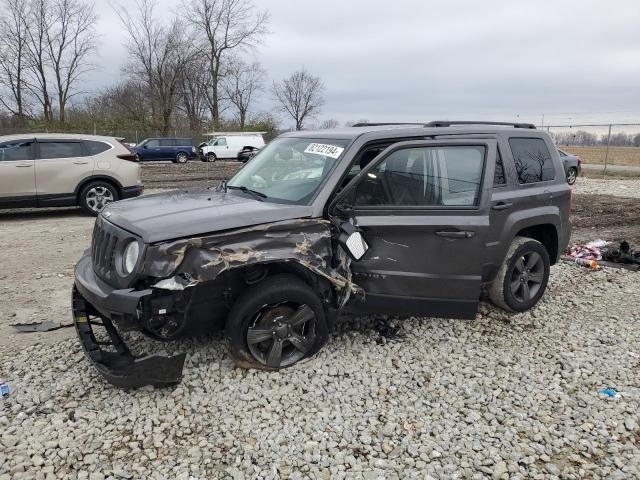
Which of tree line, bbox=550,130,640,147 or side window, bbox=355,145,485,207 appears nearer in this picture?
side window, bbox=355,145,485,207

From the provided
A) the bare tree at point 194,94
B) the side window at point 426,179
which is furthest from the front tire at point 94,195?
the bare tree at point 194,94

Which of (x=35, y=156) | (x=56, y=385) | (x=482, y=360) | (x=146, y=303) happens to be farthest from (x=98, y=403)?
(x=35, y=156)

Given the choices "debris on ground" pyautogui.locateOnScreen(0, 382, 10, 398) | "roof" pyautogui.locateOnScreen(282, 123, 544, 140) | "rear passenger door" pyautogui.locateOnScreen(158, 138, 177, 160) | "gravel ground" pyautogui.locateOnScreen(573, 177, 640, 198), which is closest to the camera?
"debris on ground" pyautogui.locateOnScreen(0, 382, 10, 398)

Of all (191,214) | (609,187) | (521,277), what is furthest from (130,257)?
(609,187)

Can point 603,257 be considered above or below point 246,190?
below

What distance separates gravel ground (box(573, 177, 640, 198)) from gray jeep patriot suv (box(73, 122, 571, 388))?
13.2 m

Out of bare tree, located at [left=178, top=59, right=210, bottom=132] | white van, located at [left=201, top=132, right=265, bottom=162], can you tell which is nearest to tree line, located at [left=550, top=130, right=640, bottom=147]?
white van, located at [left=201, top=132, right=265, bottom=162]

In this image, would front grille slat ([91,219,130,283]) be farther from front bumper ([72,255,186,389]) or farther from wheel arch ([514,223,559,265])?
wheel arch ([514,223,559,265])

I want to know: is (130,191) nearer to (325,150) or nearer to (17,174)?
(17,174)

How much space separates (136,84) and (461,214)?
49858mm

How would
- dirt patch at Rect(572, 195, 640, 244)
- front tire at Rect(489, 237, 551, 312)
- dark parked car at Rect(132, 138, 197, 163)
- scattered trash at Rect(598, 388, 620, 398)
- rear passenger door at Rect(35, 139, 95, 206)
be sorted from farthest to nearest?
dark parked car at Rect(132, 138, 197, 163) < rear passenger door at Rect(35, 139, 95, 206) < dirt patch at Rect(572, 195, 640, 244) < front tire at Rect(489, 237, 551, 312) < scattered trash at Rect(598, 388, 620, 398)

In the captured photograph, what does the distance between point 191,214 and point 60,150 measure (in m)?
7.67

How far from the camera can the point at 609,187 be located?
57.4 feet

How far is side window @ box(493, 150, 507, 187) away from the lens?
4.30 m
